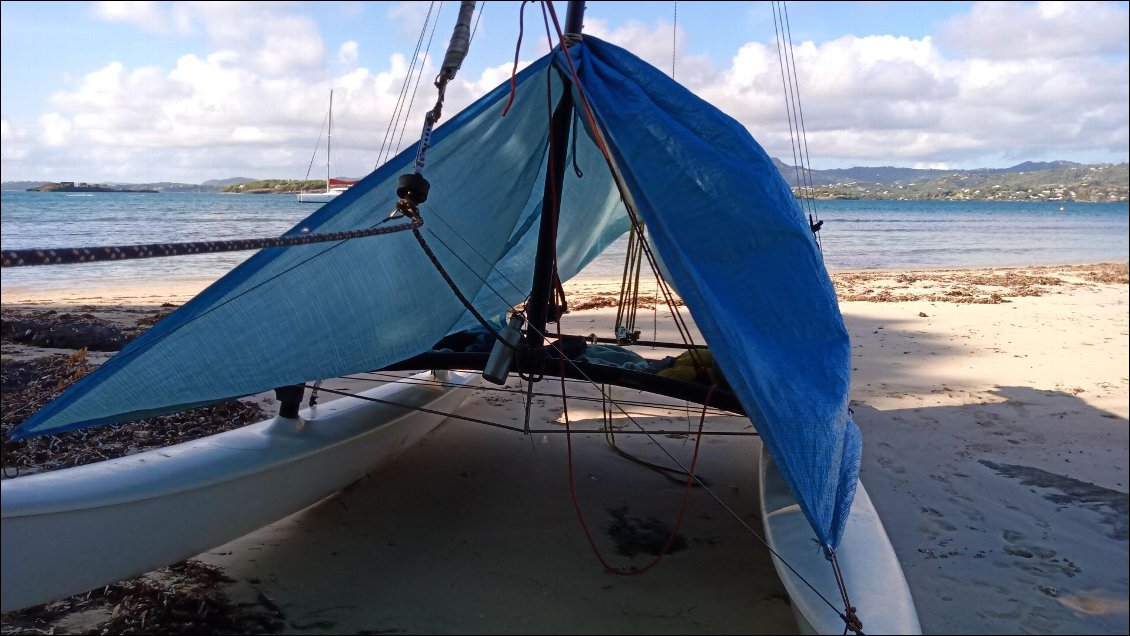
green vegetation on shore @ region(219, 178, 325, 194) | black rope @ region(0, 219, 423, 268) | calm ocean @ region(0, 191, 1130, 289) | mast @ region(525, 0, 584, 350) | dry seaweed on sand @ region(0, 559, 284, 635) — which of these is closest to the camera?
black rope @ region(0, 219, 423, 268)

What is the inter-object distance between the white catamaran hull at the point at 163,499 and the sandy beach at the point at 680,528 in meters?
0.25

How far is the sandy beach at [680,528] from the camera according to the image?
272 cm

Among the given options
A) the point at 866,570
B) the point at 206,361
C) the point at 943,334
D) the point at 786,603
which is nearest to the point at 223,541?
the point at 206,361

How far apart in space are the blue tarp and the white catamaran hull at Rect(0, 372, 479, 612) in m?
0.31

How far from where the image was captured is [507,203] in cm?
353

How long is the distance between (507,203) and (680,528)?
1.70m

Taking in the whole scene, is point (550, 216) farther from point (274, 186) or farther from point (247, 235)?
point (274, 186)

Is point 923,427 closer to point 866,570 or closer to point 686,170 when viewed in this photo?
point 866,570

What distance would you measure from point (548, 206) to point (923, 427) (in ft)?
9.93

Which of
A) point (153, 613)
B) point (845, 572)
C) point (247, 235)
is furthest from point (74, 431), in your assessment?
point (247, 235)

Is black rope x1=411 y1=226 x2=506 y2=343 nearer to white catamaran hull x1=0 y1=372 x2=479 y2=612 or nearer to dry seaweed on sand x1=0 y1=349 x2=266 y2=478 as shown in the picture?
white catamaran hull x1=0 y1=372 x2=479 y2=612

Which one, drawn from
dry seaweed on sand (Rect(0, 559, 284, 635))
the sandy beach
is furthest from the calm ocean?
dry seaweed on sand (Rect(0, 559, 284, 635))

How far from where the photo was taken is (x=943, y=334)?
25.3 ft

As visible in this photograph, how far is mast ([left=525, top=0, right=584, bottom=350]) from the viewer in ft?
10.6
